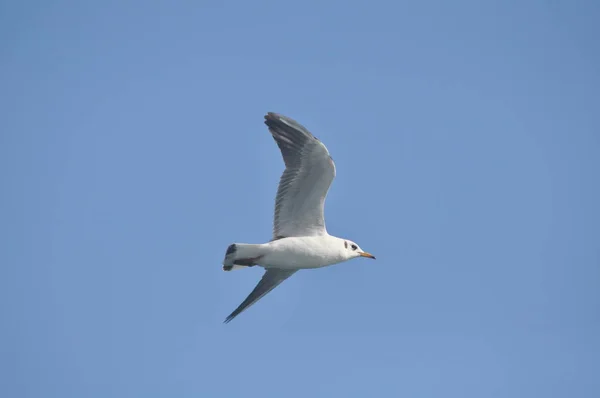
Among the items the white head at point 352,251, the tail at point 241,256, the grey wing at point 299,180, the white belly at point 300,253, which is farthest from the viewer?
the white head at point 352,251

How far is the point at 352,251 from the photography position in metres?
21.7

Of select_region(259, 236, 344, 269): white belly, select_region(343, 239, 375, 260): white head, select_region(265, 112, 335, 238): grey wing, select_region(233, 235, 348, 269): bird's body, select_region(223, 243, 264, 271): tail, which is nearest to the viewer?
select_region(265, 112, 335, 238): grey wing

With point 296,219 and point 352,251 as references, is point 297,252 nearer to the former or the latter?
point 296,219

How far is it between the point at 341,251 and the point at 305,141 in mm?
2597

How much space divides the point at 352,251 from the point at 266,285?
1928 mm

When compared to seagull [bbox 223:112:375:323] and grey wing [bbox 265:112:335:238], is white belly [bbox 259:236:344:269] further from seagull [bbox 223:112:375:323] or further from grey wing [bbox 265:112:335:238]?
grey wing [bbox 265:112:335:238]

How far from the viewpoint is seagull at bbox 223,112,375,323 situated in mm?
20141

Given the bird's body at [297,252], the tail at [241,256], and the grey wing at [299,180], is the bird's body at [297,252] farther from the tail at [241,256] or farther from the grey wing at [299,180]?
the grey wing at [299,180]

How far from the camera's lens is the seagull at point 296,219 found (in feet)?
66.1

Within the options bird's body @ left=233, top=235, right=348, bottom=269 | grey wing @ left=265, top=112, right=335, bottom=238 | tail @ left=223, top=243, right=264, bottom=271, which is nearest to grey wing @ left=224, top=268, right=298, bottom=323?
bird's body @ left=233, top=235, right=348, bottom=269

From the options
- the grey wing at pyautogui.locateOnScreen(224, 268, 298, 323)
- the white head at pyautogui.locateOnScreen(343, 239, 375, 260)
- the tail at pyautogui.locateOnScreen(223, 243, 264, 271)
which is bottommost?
the grey wing at pyautogui.locateOnScreen(224, 268, 298, 323)

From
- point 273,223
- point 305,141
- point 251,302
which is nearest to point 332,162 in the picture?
point 305,141

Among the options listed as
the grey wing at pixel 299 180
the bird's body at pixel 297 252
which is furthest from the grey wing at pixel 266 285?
the grey wing at pixel 299 180

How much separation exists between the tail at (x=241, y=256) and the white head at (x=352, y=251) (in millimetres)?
1950
